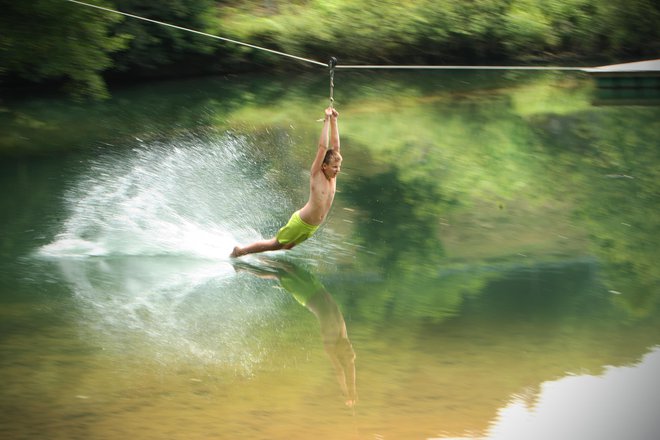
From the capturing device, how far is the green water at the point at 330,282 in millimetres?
5984

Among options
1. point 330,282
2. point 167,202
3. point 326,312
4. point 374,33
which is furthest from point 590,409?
point 374,33

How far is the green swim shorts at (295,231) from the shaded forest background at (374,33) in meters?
7.78

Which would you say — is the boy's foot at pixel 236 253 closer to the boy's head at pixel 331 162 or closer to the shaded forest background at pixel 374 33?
the boy's head at pixel 331 162

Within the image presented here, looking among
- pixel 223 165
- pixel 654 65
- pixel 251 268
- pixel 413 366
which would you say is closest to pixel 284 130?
pixel 223 165

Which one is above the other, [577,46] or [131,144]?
[577,46]

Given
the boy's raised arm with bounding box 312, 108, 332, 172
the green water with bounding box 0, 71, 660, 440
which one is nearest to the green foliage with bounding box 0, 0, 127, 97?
the green water with bounding box 0, 71, 660, 440

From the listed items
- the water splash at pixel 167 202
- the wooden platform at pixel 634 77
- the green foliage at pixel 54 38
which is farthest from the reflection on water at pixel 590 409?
the wooden platform at pixel 634 77

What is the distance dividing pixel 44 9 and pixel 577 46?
527 inches

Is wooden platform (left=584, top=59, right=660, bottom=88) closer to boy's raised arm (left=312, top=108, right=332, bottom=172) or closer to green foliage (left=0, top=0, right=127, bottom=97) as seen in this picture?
green foliage (left=0, top=0, right=127, bottom=97)

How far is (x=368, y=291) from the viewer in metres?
8.03

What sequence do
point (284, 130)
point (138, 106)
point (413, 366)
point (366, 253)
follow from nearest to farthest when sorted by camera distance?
point (413, 366) → point (366, 253) → point (284, 130) → point (138, 106)

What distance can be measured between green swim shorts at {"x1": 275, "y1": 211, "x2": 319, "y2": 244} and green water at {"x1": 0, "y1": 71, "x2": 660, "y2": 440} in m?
0.31

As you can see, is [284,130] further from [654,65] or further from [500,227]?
[654,65]

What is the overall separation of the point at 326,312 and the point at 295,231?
96 centimetres
